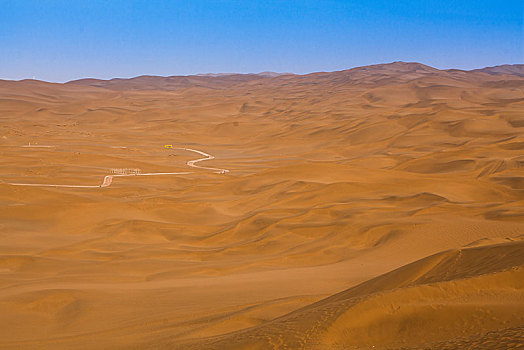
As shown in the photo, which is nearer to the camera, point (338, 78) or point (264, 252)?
point (264, 252)

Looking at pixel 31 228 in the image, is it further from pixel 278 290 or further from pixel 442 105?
pixel 442 105

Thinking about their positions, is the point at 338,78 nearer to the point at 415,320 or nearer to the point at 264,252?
the point at 264,252

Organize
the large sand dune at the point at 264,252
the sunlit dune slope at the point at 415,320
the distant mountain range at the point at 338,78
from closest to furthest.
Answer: the sunlit dune slope at the point at 415,320, the large sand dune at the point at 264,252, the distant mountain range at the point at 338,78

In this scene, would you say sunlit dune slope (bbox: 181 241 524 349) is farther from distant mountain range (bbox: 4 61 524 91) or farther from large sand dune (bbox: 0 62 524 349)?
distant mountain range (bbox: 4 61 524 91)

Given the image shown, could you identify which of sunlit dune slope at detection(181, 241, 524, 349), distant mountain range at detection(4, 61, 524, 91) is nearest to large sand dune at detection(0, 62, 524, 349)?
sunlit dune slope at detection(181, 241, 524, 349)

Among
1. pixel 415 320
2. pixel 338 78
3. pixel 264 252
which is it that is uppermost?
pixel 338 78

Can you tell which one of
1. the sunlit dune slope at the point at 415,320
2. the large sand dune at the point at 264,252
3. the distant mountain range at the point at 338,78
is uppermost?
the distant mountain range at the point at 338,78

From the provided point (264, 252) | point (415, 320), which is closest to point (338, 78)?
point (264, 252)

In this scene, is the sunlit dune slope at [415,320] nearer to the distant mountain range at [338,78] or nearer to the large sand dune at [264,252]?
the large sand dune at [264,252]

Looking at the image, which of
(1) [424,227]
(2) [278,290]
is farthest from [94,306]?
(1) [424,227]

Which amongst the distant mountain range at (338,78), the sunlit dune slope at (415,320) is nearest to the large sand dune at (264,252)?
the sunlit dune slope at (415,320)

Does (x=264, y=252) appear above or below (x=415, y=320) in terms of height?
below
